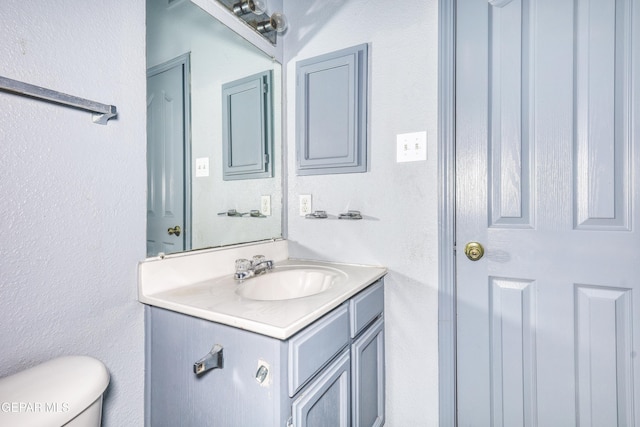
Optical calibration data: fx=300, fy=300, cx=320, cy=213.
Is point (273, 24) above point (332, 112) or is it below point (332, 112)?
above

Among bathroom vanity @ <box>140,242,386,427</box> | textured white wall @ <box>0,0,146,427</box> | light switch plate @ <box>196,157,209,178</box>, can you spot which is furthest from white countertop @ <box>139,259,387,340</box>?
light switch plate @ <box>196,157,209,178</box>

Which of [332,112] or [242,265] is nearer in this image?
[242,265]

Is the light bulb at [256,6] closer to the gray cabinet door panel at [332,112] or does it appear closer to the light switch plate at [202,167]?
the gray cabinet door panel at [332,112]

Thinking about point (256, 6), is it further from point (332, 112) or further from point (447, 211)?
point (447, 211)

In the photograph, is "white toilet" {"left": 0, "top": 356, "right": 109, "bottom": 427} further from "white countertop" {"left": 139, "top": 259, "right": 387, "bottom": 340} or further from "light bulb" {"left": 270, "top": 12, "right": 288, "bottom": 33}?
"light bulb" {"left": 270, "top": 12, "right": 288, "bottom": 33}

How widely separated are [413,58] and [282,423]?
1.39 m

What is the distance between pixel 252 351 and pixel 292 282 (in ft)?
1.89

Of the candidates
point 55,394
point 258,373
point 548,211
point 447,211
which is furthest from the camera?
point 447,211

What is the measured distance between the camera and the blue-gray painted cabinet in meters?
0.73

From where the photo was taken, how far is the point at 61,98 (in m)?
0.76

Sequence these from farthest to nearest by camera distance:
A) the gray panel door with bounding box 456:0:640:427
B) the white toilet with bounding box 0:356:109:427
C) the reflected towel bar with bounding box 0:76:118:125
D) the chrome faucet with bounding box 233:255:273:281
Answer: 1. the chrome faucet with bounding box 233:255:273:281
2. the gray panel door with bounding box 456:0:640:427
3. the reflected towel bar with bounding box 0:76:118:125
4. the white toilet with bounding box 0:356:109:427

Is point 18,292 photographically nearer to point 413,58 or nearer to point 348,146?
point 348,146

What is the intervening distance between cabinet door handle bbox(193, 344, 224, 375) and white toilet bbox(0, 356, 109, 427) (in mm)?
208

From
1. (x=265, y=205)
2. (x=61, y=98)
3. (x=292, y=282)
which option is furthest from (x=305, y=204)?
(x=61, y=98)
